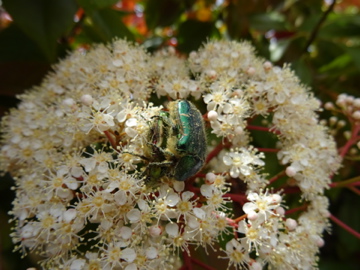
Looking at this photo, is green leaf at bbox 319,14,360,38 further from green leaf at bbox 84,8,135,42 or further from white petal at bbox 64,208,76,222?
white petal at bbox 64,208,76,222

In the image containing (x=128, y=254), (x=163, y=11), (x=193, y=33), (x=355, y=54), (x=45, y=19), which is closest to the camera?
(x=128, y=254)

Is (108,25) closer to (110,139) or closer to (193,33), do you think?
(193,33)

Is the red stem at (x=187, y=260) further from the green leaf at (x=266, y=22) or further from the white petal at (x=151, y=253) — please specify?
the green leaf at (x=266, y=22)

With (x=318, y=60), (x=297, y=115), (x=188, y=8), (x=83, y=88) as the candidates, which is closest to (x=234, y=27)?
(x=188, y=8)

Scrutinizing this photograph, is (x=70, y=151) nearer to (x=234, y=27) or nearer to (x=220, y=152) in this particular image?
(x=220, y=152)

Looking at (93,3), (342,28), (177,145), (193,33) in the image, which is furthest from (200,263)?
(342,28)

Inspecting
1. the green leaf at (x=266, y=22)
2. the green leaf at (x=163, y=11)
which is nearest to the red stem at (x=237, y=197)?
the green leaf at (x=266, y=22)
